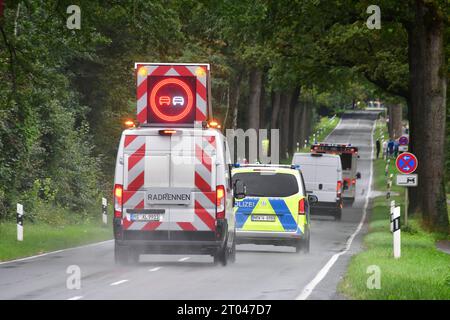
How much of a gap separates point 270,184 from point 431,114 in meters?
11.1

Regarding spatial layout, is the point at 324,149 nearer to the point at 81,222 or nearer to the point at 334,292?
the point at 81,222

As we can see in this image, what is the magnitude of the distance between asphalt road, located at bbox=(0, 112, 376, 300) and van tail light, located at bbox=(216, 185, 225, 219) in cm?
100

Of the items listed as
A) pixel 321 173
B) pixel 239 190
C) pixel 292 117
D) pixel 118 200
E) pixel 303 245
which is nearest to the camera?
pixel 118 200

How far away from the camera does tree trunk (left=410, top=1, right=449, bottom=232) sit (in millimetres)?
36125

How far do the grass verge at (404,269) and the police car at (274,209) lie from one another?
185cm

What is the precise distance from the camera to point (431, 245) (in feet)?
102

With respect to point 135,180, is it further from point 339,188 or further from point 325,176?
point 339,188

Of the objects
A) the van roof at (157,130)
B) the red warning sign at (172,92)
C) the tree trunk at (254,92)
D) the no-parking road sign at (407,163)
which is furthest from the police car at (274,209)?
the tree trunk at (254,92)

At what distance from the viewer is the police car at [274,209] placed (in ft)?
88.0

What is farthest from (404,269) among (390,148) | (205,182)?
(390,148)

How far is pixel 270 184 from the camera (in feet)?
89.3

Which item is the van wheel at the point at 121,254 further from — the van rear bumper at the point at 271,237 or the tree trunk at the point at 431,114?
the tree trunk at the point at 431,114

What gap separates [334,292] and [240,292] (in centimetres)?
135
